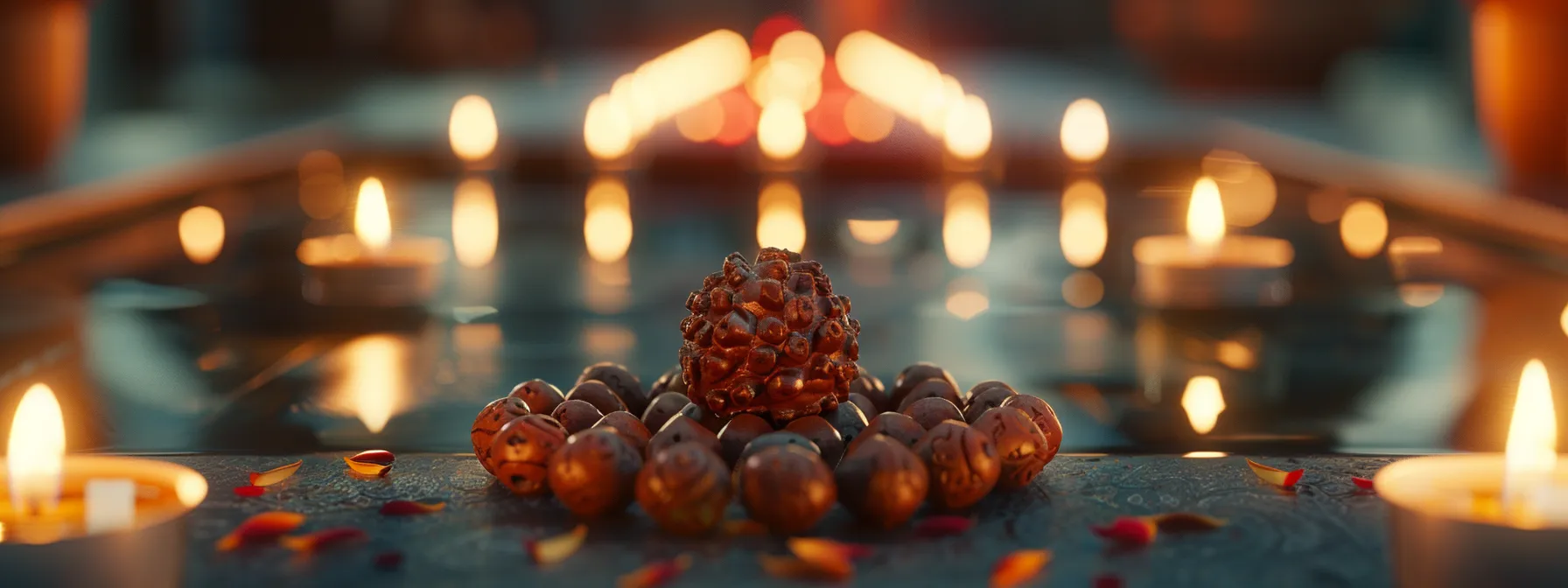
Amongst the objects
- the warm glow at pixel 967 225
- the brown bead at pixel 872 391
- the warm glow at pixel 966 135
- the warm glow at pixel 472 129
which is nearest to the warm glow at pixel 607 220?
the warm glow at pixel 472 129

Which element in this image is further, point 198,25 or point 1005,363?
point 198,25

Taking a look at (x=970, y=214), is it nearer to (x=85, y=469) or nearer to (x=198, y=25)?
(x=85, y=469)

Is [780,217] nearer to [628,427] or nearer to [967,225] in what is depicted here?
[967,225]

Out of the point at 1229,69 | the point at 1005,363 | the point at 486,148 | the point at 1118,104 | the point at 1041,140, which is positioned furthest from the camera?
the point at 1229,69

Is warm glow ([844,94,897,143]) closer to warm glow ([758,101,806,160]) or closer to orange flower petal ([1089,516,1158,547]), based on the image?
warm glow ([758,101,806,160])

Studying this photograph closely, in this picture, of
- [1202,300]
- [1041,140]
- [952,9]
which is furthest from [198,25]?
[1202,300]

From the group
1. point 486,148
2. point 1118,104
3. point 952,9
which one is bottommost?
point 486,148

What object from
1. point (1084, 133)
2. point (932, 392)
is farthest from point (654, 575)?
point (1084, 133)

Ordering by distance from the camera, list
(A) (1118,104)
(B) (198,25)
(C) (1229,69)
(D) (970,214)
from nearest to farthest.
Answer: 1. (D) (970,214)
2. (A) (1118,104)
3. (C) (1229,69)
4. (B) (198,25)

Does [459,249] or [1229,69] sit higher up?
[1229,69]
